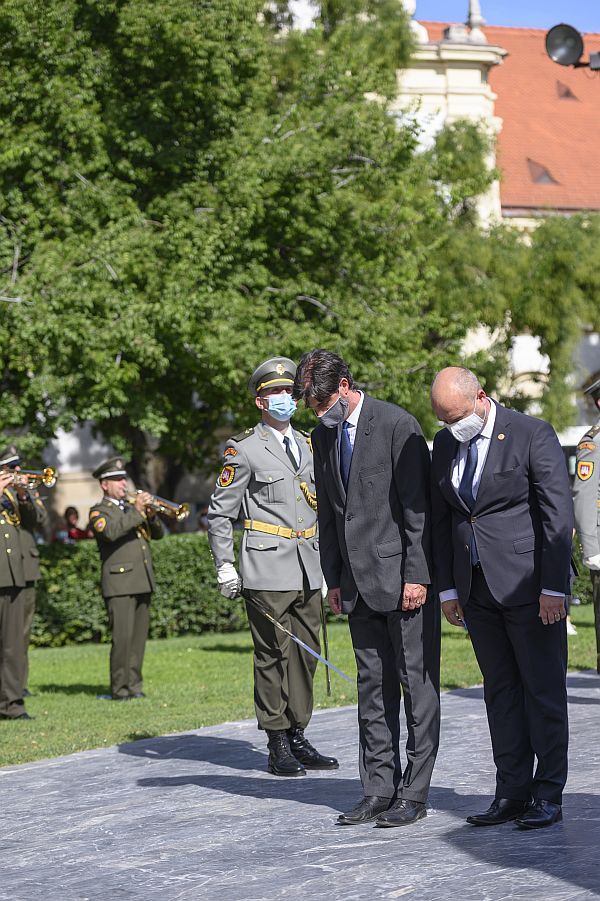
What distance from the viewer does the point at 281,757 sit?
812 centimetres

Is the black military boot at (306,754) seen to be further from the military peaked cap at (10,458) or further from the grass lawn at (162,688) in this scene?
the military peaked cap at (10,458)

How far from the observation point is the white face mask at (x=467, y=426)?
6234mm

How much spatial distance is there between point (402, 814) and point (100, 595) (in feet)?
48.6

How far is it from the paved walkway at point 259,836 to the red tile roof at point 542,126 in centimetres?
3605

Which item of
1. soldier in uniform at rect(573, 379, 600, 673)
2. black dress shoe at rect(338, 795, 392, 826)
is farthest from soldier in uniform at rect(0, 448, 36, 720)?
black dress shoe at rect(338, 795, 392, 826)

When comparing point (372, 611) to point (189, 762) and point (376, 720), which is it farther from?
point (189, 762)

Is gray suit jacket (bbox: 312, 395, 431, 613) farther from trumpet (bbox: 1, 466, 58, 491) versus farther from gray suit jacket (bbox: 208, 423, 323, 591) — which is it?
trumpet (bbox: 1, 466, 58, 491)

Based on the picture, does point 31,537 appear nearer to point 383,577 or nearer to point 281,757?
point 281,757

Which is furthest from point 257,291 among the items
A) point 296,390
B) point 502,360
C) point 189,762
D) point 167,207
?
point 296,390

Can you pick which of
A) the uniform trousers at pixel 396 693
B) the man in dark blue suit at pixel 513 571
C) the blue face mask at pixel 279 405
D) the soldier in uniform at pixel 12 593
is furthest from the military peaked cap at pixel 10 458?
the man in dark blue suit at pixel 513 571

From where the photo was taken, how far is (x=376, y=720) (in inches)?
262

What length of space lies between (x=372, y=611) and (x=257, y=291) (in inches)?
629

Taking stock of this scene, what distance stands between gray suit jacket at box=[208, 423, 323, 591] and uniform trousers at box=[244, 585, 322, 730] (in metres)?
0.09

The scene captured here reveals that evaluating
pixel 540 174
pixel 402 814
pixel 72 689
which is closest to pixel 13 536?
pixel 72 689
